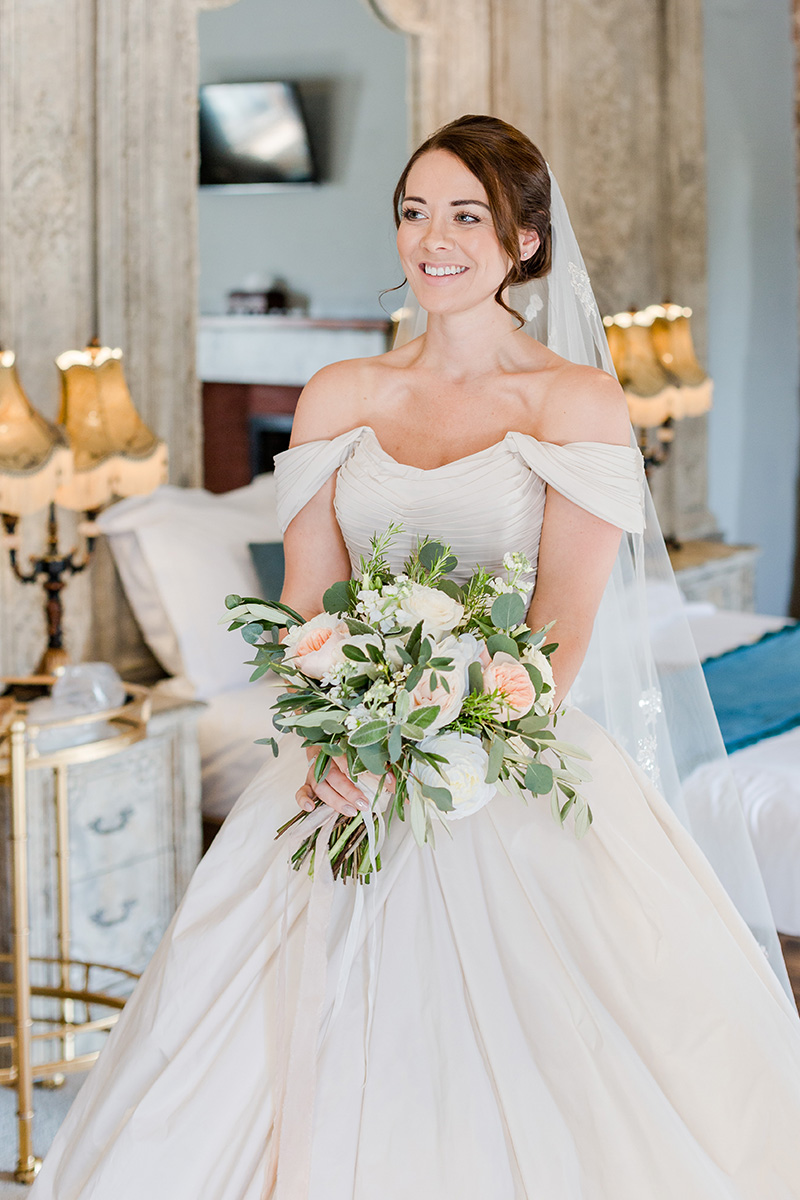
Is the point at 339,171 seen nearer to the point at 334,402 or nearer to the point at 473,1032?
the point at 334,402

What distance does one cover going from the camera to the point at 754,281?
242 inches

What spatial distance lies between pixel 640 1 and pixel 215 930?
4.97 metres

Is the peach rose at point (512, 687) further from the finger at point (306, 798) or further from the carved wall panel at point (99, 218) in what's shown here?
the carved wall panel at point (99, 218)

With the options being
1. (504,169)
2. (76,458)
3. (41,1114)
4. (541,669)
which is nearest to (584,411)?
(504,169)

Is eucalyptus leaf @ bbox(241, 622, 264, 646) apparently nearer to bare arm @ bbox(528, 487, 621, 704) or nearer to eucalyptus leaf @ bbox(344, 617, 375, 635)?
eucalyptus leaf @ bbox(344, 617, 375, 635)

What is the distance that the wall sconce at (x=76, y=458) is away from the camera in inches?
99.5

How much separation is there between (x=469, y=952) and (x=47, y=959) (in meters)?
1.43

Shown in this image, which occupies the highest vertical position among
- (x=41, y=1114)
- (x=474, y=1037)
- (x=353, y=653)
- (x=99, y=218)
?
(x=99, y=218)

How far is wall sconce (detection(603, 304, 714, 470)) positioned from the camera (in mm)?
4598

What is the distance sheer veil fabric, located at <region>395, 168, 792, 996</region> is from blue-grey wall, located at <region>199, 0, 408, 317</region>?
2.10 m

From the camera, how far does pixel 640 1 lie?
5320 millimetres

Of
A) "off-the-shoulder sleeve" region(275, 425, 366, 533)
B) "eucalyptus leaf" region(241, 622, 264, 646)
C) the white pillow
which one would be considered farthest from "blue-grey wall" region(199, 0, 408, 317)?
"eucalyptus leaf" region(241, 622, 264, 646)

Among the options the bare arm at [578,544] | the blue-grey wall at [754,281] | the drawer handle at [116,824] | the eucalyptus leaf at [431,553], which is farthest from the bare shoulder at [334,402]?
the blue-grey wall at [754,281]

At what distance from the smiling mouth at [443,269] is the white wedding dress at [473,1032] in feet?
0.96
